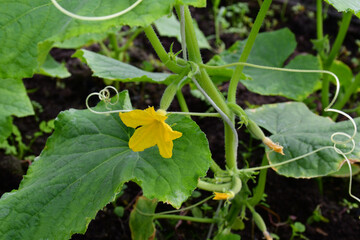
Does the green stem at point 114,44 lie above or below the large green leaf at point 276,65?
below

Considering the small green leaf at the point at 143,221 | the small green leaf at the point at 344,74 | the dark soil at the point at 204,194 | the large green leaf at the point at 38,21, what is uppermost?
the large green leaf at the point at 38,21

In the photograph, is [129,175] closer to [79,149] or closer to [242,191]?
[79,149]

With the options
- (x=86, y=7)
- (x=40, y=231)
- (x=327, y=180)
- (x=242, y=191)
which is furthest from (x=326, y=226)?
(x=86, y=7)

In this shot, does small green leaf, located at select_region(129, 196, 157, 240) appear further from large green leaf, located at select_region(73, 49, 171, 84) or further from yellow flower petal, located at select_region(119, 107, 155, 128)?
yellow flower petal, located at select_region(119, 107, 155, 128)

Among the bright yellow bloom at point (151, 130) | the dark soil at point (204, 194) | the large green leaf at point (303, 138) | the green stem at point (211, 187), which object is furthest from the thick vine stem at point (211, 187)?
the dark soil at point (204, 194)

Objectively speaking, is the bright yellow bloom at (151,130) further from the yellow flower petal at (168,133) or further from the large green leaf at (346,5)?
the large green leaf at (346,5)

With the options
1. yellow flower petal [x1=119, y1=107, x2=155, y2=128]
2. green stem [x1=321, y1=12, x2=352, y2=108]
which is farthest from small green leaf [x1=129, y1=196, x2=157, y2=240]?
green stem [x1=321, y1=12, x2=352, y2=108]
